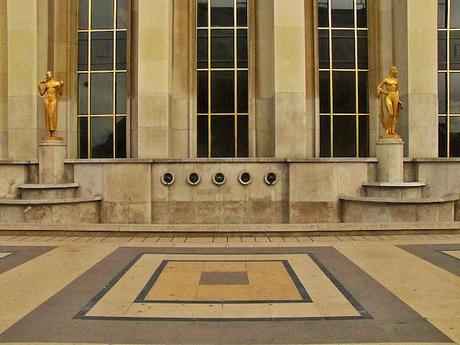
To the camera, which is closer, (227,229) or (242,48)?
(227,229)

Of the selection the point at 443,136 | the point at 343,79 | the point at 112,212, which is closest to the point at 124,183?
the point at 112,212

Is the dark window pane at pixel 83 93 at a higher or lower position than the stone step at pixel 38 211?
higher

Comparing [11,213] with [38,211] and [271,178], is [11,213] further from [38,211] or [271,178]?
[271,178]

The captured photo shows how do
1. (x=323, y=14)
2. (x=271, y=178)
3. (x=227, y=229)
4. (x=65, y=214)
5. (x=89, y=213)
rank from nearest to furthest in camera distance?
(x=227, y=229), (x=65, y=214), (x=89, y=213), (x=271, y=178), (x=323, y=14)

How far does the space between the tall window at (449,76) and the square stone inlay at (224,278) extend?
1688cm

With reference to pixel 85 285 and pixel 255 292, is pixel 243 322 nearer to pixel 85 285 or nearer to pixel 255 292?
pixel 255 292

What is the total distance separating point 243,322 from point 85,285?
307cm

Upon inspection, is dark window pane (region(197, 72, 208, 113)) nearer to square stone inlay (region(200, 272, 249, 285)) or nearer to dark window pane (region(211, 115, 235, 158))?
dark window pane (region(211, 115, 235, 158))

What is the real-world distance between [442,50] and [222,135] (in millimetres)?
11321

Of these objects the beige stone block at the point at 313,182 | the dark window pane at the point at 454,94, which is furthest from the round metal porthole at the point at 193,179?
the dark window pane at the point at 454,94

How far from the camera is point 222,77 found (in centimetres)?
2175

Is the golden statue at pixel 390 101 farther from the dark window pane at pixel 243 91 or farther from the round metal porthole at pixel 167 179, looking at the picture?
the round metal porthole at pixel 167 179

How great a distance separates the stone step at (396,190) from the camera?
1655cm

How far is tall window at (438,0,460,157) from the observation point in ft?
70.5
